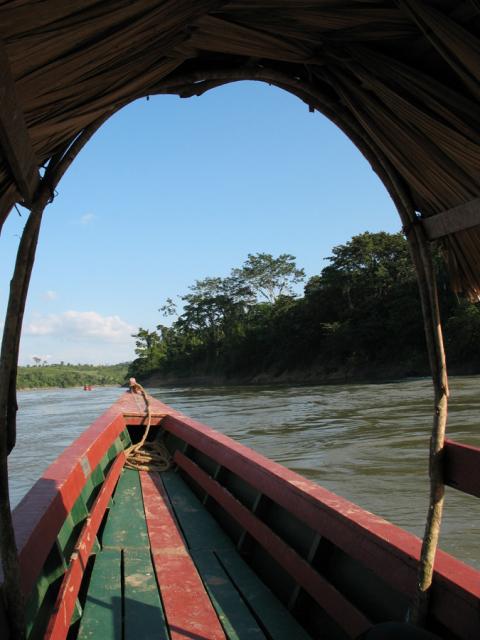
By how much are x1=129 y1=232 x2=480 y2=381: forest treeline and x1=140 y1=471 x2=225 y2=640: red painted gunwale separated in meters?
18.5

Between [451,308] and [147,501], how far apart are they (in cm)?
2516

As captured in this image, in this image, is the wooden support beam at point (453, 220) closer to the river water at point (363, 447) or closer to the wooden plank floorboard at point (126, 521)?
the wooden plank floorboard at point (126, 521)

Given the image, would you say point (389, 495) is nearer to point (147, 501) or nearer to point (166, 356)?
point (147, 501)

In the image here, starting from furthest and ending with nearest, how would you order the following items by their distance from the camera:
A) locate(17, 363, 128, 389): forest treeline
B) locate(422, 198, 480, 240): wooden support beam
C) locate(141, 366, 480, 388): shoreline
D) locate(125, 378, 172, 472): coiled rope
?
locate(17, 363, 128, 389): forest treeline < locate(141, 366, 480, 388): shoreline < locate(125, 378, 172, 472): coiled rope < locate(422, 198, 480, 240): wooden support beam

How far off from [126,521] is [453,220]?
2.17 meters

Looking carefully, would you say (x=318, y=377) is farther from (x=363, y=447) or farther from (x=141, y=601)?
(x=141, y=601)

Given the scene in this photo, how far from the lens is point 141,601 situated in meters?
1.86

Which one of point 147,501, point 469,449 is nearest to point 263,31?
point 469,449

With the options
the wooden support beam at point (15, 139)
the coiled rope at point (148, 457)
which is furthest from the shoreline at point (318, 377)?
the wooden support beam at point (15, 139)

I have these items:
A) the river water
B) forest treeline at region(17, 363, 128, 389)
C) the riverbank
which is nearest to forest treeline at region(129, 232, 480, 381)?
the riverbank

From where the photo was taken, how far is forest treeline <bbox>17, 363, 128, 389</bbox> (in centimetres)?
8512

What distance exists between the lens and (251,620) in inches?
67.6

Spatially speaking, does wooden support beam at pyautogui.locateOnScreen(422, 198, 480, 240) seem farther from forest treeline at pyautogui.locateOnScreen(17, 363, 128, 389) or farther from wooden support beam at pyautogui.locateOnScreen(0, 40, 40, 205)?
forest treeline at pyautogui.locateOnScreen(17, 363, 128, 389)

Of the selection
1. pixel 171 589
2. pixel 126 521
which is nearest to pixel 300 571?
pixel 171 589
